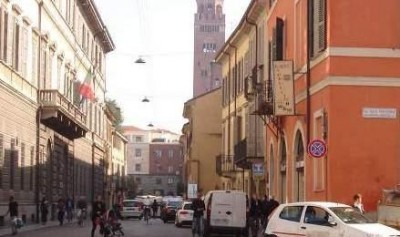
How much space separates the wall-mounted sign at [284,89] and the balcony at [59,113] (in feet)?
60.5

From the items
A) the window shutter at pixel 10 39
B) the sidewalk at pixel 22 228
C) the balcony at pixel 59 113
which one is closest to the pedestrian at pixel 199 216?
the sidewalk at pixel 22 228

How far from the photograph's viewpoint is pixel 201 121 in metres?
79.2

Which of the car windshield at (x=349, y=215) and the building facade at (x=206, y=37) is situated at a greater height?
the building facade at (x=206, y=37)

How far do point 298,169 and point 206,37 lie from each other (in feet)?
405

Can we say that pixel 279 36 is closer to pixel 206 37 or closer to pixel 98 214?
pixel 98 214

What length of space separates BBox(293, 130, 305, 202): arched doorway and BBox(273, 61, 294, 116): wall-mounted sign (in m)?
1.22

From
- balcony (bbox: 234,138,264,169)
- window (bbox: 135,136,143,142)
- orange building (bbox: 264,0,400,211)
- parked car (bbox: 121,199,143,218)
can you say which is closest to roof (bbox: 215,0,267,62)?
balcony (bbox: 234,138,264,169)

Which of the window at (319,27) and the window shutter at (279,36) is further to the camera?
the window shutter at (279,36)

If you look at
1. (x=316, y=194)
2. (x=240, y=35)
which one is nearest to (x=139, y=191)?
(x=240, y=35)

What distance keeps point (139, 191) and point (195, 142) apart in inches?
2800

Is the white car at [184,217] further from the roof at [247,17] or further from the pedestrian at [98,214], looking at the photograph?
the pedestrian at [98,214]

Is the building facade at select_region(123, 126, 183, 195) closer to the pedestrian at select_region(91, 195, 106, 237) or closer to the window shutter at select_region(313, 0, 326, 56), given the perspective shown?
the pedestrian at select_region(91, 195, 106, 237)

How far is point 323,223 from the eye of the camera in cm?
1825

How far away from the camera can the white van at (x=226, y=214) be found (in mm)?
31375
